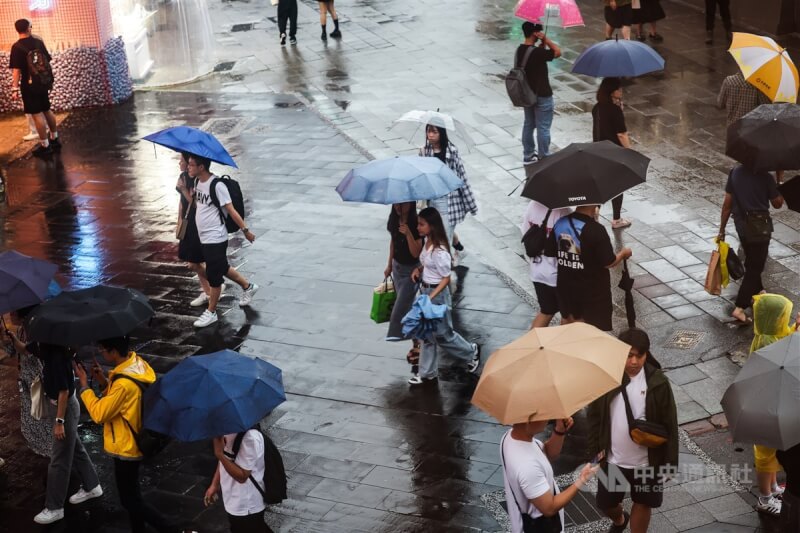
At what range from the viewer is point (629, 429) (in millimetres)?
6141

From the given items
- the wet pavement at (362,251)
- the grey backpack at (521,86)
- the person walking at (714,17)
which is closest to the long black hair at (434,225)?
the wet pavement at (362,251)

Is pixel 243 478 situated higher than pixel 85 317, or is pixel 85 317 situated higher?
pixel 85 317

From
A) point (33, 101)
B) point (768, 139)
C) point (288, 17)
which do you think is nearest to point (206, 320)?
point (768, 139)

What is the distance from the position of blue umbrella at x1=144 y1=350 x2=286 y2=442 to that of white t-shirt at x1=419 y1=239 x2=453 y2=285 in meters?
2.54

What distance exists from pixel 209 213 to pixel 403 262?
212 centimetres

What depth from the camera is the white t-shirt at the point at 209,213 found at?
9.88 m

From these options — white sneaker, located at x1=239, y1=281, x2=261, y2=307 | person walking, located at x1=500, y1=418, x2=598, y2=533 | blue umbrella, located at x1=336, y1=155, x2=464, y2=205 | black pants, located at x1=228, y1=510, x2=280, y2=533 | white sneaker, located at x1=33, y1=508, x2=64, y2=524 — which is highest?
blue umbrella, located at x1=336, y1=155, x2=464, y2=205

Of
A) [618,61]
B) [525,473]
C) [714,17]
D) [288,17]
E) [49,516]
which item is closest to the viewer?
[525,473]

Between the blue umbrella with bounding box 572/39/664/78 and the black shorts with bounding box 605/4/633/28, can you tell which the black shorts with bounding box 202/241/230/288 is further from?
the black shorts with bounding box 605/4/633/28

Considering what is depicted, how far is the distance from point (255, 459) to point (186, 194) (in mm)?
4563

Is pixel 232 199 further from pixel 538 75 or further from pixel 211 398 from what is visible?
pixel 538 75

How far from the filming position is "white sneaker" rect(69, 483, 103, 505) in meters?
7.66

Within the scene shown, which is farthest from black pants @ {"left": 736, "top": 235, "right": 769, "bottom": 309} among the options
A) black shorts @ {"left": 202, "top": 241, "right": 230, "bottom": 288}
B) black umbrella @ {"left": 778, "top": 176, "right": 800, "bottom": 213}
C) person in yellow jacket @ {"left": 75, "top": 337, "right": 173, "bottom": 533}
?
person in yellow jacket @ {"left": 75, "top": 337, "right": 173, "bottom": 533}

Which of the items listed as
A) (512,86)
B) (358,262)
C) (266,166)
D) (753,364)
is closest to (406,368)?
(358,262)
